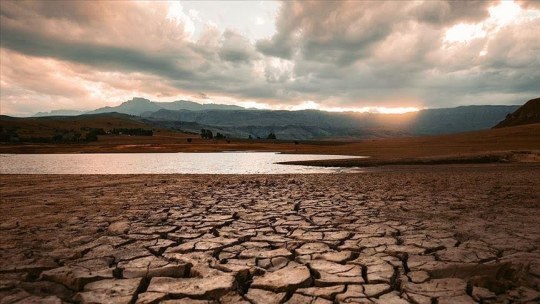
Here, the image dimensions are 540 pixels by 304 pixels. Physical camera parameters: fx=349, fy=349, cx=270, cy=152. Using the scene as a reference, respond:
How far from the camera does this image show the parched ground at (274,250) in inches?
136

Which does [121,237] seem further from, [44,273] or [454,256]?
[454,256]

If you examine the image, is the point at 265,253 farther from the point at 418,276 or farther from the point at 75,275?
the point at 75,275

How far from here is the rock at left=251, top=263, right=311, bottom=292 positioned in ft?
11.6

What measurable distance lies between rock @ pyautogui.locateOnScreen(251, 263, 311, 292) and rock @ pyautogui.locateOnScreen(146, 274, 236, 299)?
298 mm

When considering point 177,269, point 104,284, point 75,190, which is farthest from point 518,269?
point 75,190

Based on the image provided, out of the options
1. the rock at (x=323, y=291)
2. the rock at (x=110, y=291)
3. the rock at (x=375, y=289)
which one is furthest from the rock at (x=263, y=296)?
the rock at (x=110, y=291)

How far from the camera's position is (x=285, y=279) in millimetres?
3717

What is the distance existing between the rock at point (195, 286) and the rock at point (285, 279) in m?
0.30

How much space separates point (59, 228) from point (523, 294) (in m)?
6.74

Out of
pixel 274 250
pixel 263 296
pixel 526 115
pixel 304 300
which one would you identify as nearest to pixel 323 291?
pixel 304 300

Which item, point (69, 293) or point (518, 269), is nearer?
point (69, 293)

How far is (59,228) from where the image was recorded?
242 inches

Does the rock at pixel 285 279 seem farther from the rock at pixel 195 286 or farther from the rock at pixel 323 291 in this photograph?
the rock at pixel 195 286

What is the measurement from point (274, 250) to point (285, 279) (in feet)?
3.37
